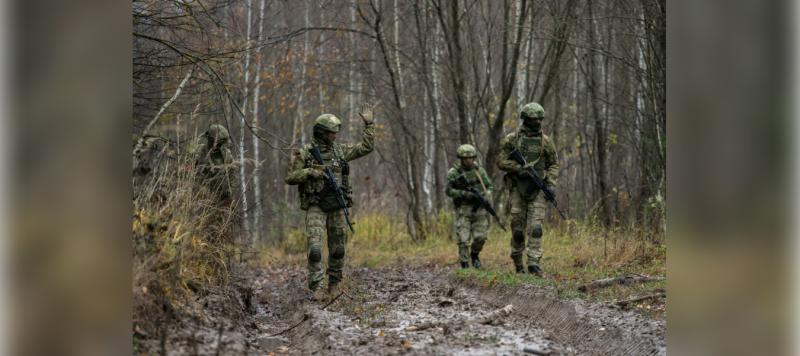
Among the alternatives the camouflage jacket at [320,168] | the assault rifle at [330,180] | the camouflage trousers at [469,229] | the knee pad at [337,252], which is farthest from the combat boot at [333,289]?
the camouflage trousers at [469,229]

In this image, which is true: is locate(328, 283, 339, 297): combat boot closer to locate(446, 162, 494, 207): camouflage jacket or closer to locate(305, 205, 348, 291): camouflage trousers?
locate(305, 205, 348, 291): camouflage trousers

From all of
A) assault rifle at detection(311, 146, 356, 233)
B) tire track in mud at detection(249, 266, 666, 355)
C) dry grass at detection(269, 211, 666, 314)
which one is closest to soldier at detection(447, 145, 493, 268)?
dry grass at detection(269, 211, 666, 314)

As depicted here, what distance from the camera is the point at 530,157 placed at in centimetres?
1075

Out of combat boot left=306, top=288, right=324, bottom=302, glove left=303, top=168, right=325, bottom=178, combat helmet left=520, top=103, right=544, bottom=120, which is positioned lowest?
combat boot left=306, top=288, right=324, bottom=302

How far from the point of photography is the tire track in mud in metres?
6.11

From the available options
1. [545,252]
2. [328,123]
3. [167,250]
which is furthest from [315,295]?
[545,252]

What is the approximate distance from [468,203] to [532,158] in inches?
78.2

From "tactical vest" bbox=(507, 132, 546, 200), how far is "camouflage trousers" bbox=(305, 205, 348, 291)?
2541 millimetres

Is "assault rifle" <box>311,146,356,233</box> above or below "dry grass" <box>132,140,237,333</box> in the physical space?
above

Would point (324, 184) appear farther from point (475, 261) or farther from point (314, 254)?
point (475, 261)
